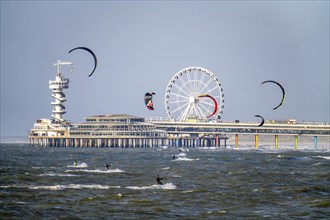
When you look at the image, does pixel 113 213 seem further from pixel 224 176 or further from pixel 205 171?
pixel 205 171

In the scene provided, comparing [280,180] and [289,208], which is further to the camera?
[280,180]

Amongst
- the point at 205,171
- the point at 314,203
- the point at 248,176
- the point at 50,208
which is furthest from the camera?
the point at 205,171

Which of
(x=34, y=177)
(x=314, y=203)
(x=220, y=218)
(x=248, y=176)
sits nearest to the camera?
(x=220, y=218)

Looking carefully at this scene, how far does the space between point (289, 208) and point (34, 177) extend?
128ft

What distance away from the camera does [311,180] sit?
101m

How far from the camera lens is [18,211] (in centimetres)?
6675

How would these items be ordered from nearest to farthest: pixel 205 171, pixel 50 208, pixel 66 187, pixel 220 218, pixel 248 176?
pixel 220 218, pixel 50 208, pixel 66 187, pixel 248 176, pixel 205 171

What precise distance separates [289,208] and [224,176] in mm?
37225

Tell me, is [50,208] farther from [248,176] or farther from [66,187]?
[248,176]

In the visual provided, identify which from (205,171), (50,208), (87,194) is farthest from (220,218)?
(205,171)

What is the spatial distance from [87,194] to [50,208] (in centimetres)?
1050

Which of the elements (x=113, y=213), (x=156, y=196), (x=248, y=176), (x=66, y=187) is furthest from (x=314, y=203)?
(x=248, y=176)

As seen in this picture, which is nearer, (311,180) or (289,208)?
(289,208)

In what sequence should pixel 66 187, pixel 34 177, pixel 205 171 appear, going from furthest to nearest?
pixel 205 171, pixel 34 177, pixel 66 187
